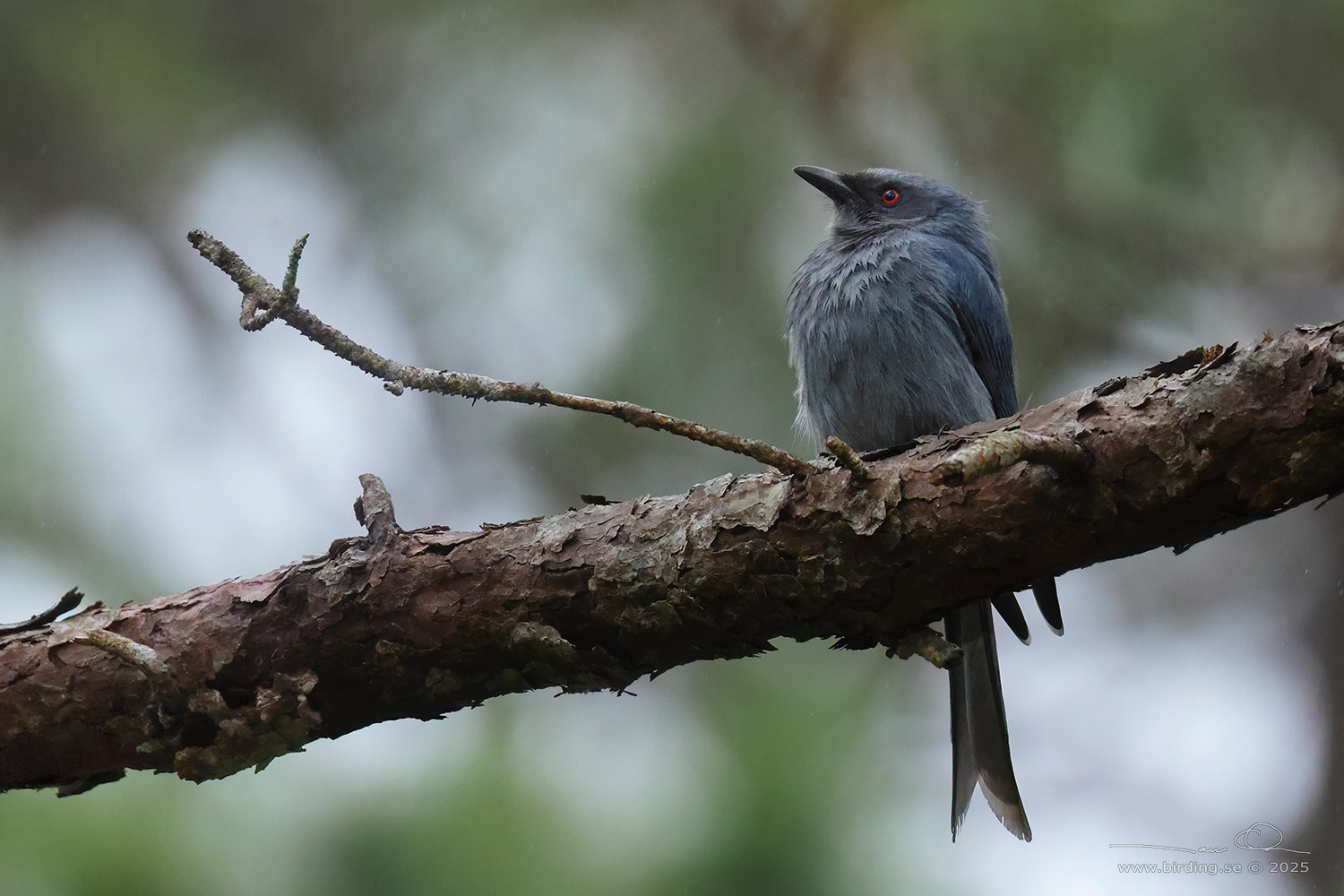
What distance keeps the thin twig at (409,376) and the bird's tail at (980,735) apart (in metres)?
1.08

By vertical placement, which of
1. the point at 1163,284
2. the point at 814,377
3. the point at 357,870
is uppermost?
the point at 1163,284

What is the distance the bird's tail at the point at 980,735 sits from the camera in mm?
2828

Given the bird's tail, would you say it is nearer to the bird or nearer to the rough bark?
the bird

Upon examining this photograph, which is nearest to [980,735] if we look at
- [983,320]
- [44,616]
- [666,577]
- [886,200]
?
[666,577]

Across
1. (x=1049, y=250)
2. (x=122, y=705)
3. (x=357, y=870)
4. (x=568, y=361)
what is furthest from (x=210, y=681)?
(x=1049, y=250)

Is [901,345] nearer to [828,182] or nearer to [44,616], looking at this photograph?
[828,182]

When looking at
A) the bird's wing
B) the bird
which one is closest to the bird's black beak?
the bird

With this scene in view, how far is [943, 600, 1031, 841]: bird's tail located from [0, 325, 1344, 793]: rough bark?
75 cm

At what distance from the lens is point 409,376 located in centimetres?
208

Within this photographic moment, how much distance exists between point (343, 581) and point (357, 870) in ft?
5.26

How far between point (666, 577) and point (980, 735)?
1.16m

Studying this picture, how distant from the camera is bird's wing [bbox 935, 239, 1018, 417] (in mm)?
3682

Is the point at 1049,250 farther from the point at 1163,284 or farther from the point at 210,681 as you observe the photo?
the point at 210,681

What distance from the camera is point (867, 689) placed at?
14.3 feet
